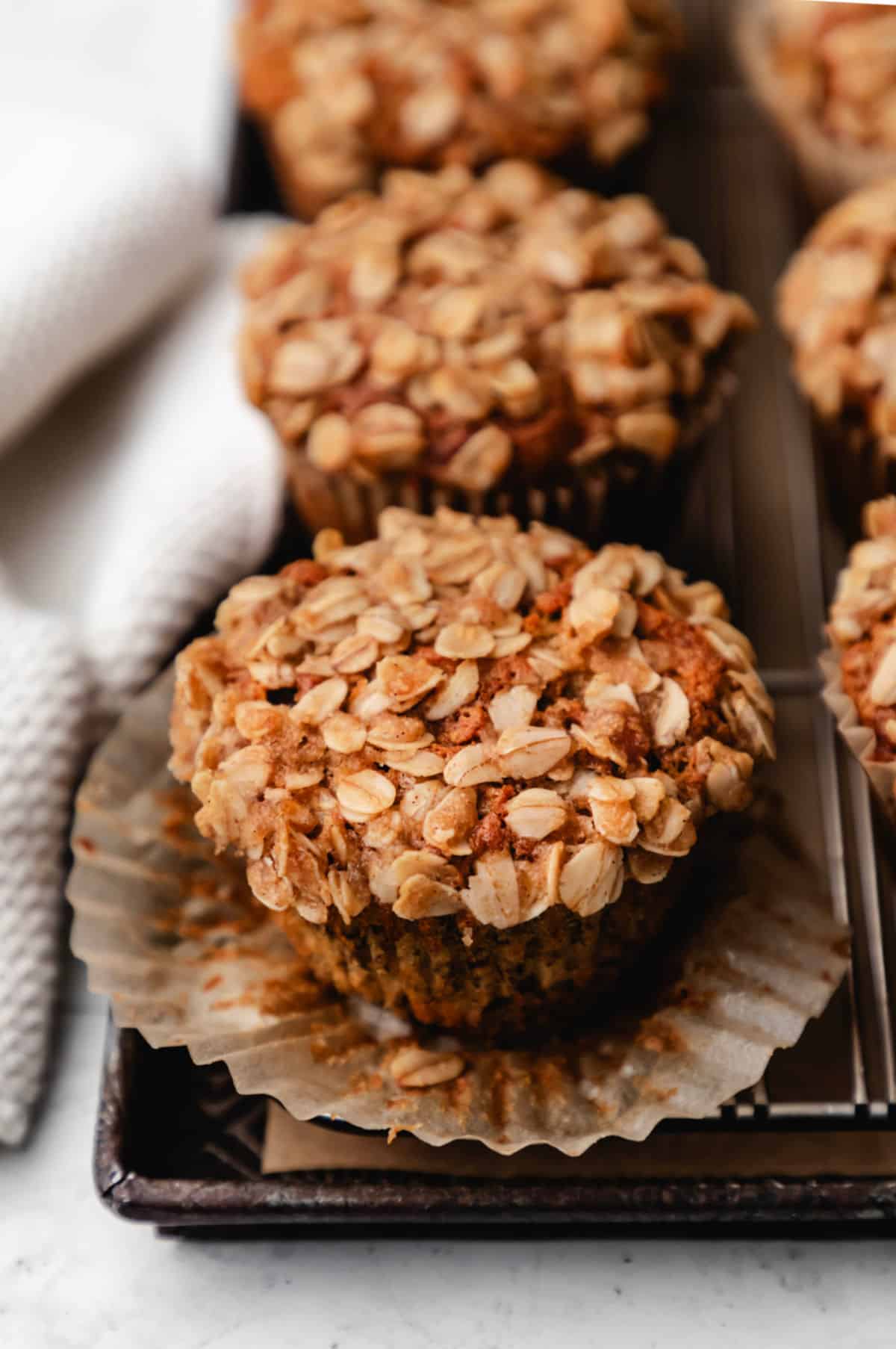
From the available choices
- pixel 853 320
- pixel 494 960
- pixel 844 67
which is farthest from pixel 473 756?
pixel 844 67

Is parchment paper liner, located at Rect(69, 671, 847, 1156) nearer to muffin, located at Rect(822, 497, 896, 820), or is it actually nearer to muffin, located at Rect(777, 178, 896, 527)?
muffin, located at Rect(822, 497, 896, 820)

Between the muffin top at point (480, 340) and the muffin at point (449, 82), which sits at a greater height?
the muffin at point (449, 82)

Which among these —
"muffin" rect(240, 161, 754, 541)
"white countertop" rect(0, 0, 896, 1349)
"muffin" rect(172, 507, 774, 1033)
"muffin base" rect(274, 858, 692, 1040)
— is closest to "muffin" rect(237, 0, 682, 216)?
"muffin" rect(240, 161, 754, 541)

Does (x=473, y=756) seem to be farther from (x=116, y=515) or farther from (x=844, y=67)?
(x=844, y=67)

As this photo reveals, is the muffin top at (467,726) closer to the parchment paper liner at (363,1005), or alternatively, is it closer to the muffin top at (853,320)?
the parchment paper liner at (363,1005)

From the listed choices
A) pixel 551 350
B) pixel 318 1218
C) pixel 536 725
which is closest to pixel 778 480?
pixel 551 350

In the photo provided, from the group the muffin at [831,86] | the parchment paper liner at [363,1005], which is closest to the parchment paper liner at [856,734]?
the parchment paper liner at [363,1005]
